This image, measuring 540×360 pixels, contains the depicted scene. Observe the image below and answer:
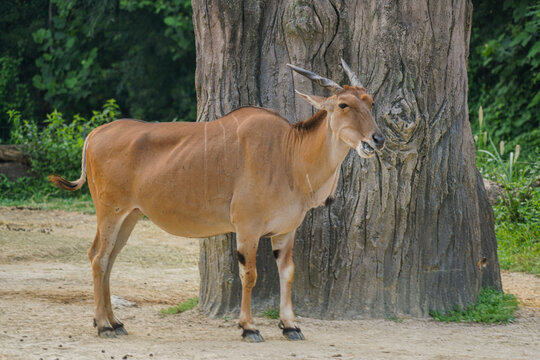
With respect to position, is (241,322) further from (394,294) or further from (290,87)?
(290,87)

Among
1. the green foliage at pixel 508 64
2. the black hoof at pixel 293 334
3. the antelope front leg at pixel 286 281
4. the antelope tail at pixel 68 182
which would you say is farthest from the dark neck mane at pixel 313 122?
the green foliage at pixel 508 64

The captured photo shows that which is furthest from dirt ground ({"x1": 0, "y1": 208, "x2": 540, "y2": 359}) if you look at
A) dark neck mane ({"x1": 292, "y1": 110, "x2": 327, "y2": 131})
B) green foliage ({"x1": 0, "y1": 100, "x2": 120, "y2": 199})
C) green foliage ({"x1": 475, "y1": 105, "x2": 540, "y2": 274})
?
green foliage ({"x1": 0, "y1": 100, "x2": 120, "y2": 199})

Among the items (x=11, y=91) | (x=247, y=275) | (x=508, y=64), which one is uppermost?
(x=508, y=64)

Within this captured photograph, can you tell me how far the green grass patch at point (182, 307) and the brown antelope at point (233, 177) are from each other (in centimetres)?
86

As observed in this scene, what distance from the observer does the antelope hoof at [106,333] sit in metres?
6.01

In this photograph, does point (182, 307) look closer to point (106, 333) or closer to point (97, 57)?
point (106, 333)

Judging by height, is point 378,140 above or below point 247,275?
above

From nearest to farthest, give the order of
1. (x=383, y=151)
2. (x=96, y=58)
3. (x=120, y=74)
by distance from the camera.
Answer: (x=383, y=151) < (x=120, y=74) < (x=96, y=58)

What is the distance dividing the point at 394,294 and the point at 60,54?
546 inches

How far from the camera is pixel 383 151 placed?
6.59m

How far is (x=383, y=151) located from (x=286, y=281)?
1.42 metres

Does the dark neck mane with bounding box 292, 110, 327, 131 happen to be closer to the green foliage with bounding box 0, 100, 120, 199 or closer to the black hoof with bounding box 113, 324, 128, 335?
the black hoof with bounding box 113, 324, 128, 335

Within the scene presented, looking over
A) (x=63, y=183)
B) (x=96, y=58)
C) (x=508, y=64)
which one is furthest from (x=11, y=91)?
(x=63, y=183)

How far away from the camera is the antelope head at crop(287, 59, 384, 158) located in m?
5.48
